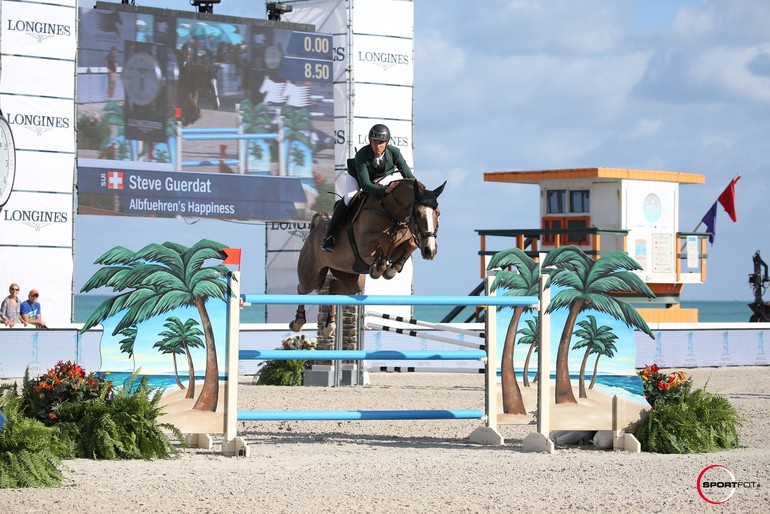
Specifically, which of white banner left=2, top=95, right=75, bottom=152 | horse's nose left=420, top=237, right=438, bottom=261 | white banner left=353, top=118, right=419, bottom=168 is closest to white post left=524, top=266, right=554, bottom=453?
horse's nose left=420, top=237, right=438, bottom=261

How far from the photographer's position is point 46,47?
55.4 feet

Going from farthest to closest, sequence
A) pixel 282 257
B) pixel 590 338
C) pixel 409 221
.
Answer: pixel 282 257
pixel 590 338
pixel 409 221

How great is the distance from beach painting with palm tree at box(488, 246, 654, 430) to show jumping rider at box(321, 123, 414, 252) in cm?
101

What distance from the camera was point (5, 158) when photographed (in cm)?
656

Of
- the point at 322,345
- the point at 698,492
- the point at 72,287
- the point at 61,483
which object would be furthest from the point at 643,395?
the point at 72,287

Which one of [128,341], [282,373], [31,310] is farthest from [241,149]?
[128,341]

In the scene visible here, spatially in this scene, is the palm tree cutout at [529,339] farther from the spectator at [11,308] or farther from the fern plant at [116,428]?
the spectator at [11,308]

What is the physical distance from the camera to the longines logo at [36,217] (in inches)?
658

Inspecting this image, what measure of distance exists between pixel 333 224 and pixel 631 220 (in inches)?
663

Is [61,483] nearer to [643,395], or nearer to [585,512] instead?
[585,512]

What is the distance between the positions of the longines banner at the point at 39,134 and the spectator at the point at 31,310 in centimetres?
96

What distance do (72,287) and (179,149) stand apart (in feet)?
8.97

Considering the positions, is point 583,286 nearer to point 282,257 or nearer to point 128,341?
point 128,341

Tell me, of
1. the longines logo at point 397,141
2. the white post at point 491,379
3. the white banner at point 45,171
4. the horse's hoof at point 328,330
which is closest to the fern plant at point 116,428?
the horse's hoof at point 328,330
